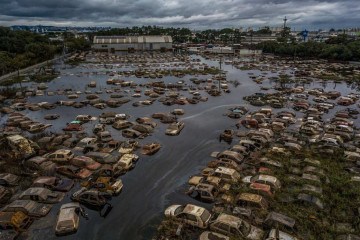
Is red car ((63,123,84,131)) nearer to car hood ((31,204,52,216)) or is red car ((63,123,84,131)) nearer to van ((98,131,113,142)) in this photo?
van ((98,131,113,142))

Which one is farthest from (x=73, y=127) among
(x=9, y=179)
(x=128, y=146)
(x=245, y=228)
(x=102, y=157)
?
(x=245, y=228)

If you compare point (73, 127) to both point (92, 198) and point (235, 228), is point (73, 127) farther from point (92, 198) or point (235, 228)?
point (235, 228)

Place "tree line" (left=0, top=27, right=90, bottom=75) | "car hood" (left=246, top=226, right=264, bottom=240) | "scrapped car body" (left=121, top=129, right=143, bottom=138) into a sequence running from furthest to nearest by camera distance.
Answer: "tree line" (left=0, top=27, right=90, bottom=75) → "scrapped car body" (left=121, top=129, right=143, bottom=138) → "car hood" (left=246, top=226, right=264, bottom=240)

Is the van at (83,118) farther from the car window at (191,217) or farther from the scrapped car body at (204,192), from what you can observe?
the car window at (191,217)

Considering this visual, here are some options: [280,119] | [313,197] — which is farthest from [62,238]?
[280,119]

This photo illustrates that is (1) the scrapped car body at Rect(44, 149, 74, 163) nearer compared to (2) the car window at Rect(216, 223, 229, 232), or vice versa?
(2) the car window at Rect(216, 223, 229, 232)

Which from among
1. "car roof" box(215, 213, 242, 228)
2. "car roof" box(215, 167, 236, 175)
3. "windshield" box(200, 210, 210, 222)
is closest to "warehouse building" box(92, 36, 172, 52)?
"car roof" box(215, 167, 236, 175)
